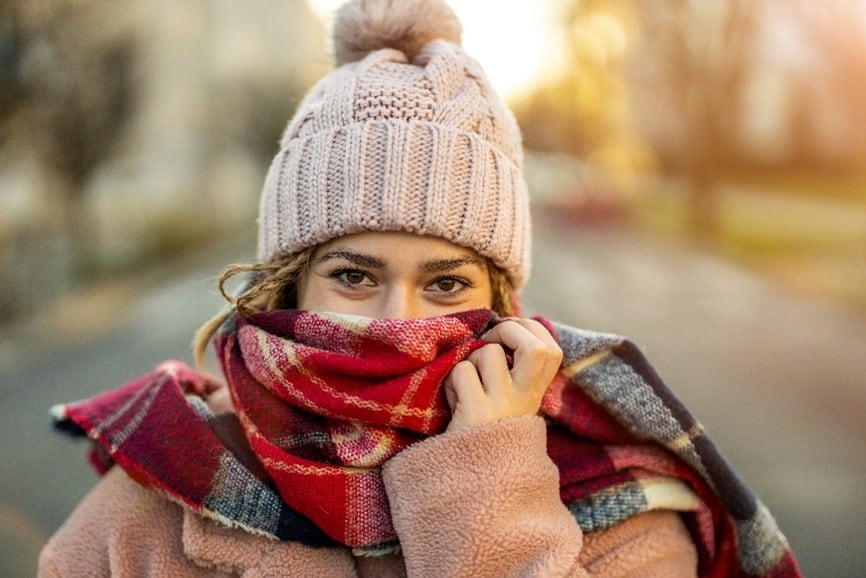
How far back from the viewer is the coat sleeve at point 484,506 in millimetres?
1532

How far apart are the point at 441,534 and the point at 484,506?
0.34ft

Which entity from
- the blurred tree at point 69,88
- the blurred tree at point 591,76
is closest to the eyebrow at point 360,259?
the blurred tree at point 69,88

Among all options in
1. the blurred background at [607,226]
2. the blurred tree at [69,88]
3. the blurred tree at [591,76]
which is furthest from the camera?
the blurred tree at [591,76]

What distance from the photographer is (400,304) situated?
1786 millimetres

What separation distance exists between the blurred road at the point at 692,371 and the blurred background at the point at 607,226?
0.10ft

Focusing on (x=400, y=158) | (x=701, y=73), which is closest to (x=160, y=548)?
(x=400, y=158)

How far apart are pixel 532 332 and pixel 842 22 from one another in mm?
9855

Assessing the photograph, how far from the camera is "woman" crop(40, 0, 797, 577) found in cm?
164

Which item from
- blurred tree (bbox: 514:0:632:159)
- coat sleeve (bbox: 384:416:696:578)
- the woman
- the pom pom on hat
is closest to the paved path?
the woman

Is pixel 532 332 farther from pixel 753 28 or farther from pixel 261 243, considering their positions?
pixel 753 28

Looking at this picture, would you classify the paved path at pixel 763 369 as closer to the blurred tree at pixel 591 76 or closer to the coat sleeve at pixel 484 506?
the coat sleeve at pixel 484 506

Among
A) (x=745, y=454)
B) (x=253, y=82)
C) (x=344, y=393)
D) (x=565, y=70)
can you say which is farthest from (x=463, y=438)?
(x=565, y=70)

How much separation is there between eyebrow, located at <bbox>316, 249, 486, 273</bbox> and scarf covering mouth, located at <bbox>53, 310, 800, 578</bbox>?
14 centimetres

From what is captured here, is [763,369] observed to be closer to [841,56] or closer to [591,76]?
[841,56]
